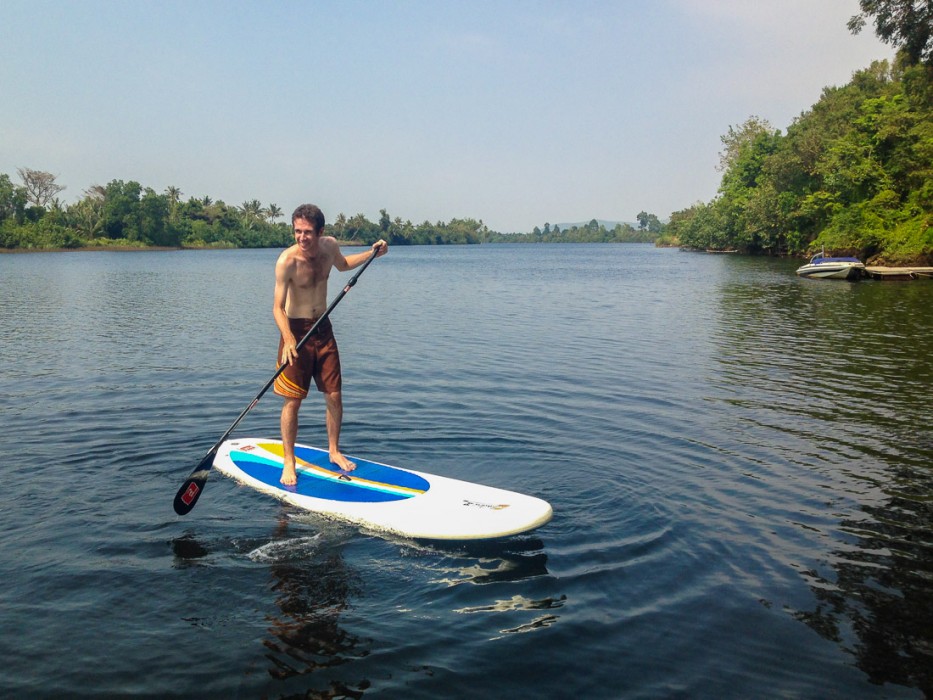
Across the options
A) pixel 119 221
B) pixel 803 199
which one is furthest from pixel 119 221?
pixel 803 199

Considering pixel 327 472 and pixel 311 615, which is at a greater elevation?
pixel 327 472

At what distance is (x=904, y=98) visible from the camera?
4528 cm

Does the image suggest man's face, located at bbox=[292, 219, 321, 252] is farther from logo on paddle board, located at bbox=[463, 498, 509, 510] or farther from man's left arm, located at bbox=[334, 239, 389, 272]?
logo on paddle board, located at bbox=[463, 498, 509, 510]

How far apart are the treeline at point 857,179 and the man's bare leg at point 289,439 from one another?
27.5 metres

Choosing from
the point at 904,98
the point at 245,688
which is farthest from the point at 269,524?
the point at 904,98

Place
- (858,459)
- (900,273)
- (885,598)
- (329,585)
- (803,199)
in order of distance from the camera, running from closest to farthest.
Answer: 1. (885,598)
2. (329,585)
3. (858,459)
4. (900,273)
5. (803,199)

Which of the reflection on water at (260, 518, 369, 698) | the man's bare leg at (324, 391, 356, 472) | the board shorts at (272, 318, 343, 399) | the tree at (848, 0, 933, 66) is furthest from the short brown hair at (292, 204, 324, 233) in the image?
the tree at (848, 0, 933, 66)

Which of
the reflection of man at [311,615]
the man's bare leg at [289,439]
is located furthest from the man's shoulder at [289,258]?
the reflection of man at [311,615]

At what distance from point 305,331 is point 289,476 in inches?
55.9

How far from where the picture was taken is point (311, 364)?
271 inches

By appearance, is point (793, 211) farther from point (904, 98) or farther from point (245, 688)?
point (245, 688)

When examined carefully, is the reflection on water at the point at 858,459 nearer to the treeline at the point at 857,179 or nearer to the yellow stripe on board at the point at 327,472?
the yellow stripe on board at the point at 327,472

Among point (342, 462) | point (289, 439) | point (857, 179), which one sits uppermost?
point (857, 179)

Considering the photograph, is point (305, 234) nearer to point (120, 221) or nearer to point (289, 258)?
point (289, 258)
